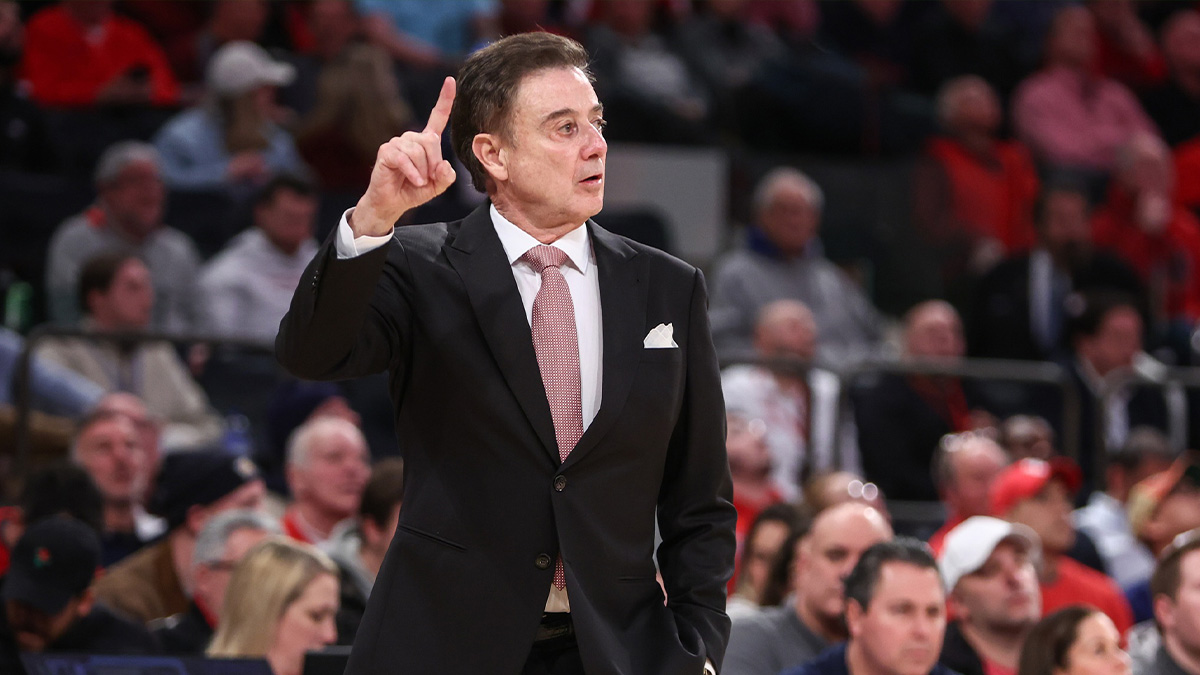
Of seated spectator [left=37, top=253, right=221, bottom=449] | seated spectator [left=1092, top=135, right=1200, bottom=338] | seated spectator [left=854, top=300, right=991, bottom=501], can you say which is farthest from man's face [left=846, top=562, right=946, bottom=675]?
seated spectator [left=1092, top=135, right=1200, bottom=338]

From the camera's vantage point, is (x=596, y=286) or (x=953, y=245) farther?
(x=953, y=245)

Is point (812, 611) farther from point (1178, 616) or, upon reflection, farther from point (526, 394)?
point (526, 394)

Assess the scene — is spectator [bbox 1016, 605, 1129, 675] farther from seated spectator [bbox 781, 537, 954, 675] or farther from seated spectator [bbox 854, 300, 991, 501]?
seated spectator [bbox 854, 300, 991, 501]

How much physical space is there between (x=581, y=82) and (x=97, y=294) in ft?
16.6

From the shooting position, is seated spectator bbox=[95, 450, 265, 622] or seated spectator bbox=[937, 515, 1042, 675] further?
seated spectator bbox=[95, 450, 265, 622]

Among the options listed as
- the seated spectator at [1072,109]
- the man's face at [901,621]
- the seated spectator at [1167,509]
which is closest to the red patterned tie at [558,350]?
the man's face at [901,621]

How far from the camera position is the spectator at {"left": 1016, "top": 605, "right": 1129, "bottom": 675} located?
4594 mm

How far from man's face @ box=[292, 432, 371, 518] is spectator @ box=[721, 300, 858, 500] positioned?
1.82 metres

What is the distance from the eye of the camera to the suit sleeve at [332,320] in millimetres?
2057

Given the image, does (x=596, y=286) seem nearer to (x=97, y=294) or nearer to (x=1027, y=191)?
(x=97, y=294)

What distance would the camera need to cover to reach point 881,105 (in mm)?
10125

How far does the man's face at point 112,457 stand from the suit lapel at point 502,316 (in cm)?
395

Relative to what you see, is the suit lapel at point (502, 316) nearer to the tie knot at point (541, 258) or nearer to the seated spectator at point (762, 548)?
the tie knot at point (541, 258)

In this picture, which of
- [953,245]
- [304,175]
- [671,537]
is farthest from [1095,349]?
[671,537]
